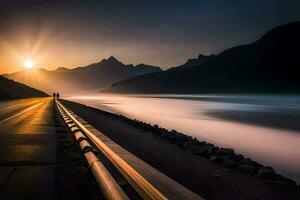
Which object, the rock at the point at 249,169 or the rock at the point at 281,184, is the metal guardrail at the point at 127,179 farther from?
the rock at the point at 249,169

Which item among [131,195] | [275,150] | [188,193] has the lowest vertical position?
[275,150]

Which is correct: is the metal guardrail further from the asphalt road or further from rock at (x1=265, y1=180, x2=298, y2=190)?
rock at (x1=265, y1=180, x2=298, y2=190)

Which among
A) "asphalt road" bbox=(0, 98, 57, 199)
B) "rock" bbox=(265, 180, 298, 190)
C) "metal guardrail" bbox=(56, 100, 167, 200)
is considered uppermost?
"metal guardrail" bbox=(56, 100, 167, 200)

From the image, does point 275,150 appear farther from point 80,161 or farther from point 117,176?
point 117,176

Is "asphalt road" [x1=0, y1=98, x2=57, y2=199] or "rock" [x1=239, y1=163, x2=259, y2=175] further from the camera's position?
"rock" [x1=239, y1=163, x2=259, y2=175]

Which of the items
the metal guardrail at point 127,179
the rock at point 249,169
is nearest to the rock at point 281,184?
the rock at point 249,169

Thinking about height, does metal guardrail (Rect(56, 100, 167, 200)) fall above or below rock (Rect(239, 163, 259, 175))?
above

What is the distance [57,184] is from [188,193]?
9.67 feet

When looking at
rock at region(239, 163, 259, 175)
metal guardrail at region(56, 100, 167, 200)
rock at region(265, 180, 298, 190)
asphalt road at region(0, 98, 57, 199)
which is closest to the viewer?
metal guardrail at region(56, 100, 167, 200)

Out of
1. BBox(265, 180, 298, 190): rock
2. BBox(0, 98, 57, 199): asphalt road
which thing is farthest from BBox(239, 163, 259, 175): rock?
BBox(0, 98, 57, 199): asphalt road

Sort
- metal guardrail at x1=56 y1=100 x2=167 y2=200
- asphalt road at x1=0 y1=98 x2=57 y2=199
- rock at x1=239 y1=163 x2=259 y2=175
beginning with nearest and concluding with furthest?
metal guardrail at x1=56 y1=100 x2=167 y2=200 < asphalt road at x1=0 y1=98 x2=57 y2=199 < rock at x1=239 y1=163 x2=259 y2=175

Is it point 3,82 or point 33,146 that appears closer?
point 33,146

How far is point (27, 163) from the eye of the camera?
7.68m

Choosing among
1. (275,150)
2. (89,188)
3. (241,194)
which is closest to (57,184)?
(89,188)
